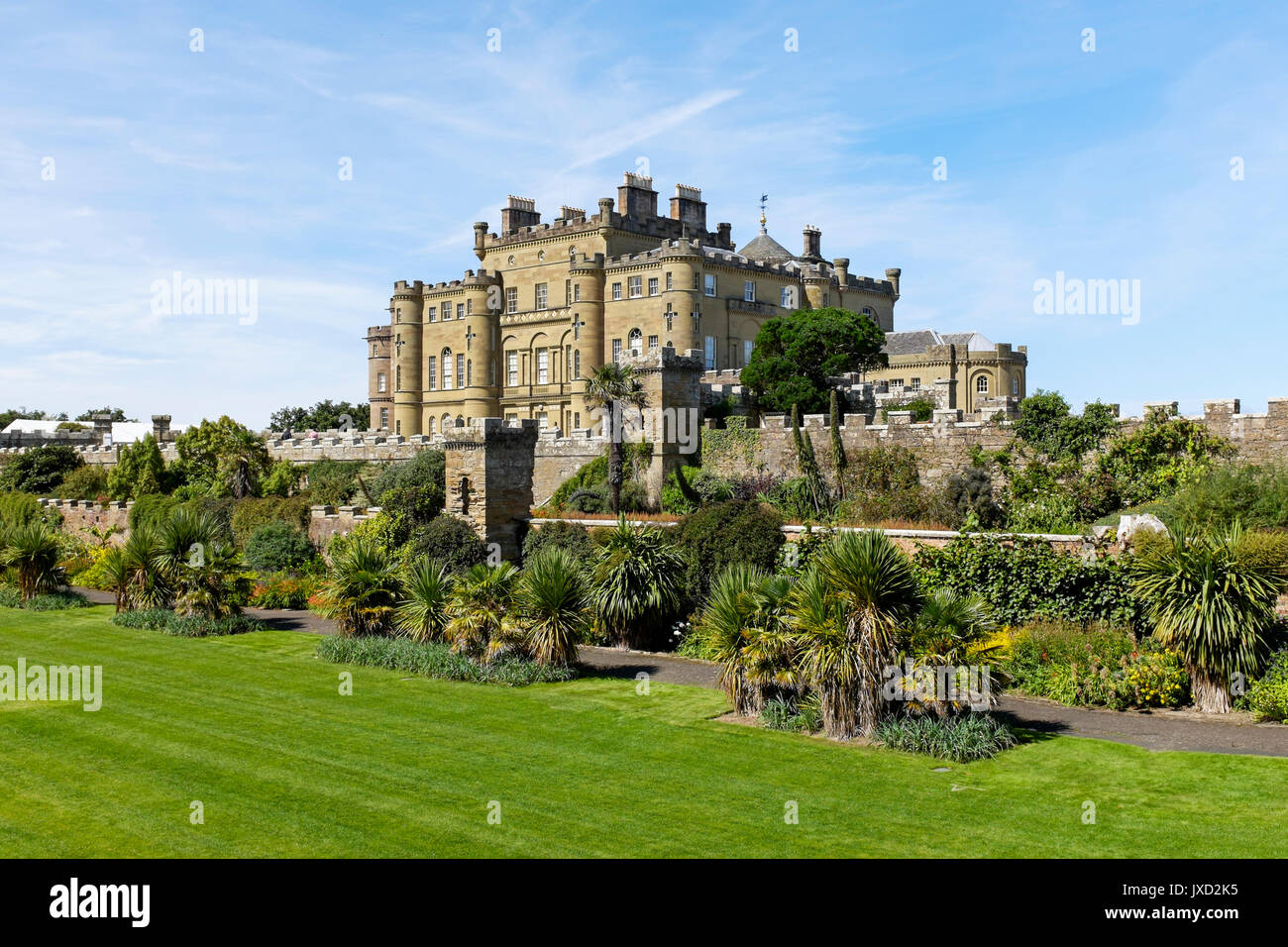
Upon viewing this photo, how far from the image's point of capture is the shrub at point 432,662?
1823cm

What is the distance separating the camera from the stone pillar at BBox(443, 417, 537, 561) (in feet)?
82.7

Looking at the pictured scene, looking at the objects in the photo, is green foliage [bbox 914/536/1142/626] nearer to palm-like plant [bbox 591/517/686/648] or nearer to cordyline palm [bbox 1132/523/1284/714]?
cordyline palm [bbox 1132/523/1284/714]

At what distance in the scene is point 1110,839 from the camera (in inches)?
402

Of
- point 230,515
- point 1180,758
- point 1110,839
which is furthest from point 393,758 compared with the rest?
point 230,515

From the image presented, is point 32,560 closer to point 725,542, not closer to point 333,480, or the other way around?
point 333,480

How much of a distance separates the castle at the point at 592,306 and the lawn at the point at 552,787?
129 ft

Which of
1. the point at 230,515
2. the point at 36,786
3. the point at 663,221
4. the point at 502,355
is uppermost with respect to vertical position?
the point at 663,221

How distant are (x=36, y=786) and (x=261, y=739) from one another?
2.77 metres

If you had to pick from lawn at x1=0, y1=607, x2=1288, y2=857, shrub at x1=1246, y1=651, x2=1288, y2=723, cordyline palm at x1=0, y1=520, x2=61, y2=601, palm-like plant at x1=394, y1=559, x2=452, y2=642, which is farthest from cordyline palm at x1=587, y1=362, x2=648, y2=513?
shrub at x1=1246, y1=651, x2=1288, y2=723

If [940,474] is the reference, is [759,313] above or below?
above

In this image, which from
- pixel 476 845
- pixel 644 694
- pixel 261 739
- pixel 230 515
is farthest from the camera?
pixel 230 515

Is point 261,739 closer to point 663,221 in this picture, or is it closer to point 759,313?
point 759,313

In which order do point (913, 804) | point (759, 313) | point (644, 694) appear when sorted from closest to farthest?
point (913, 804), point (644, 694), point (759, 313)

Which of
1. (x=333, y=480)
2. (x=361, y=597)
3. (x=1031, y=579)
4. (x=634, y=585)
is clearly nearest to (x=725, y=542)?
(x=634, y=585)
